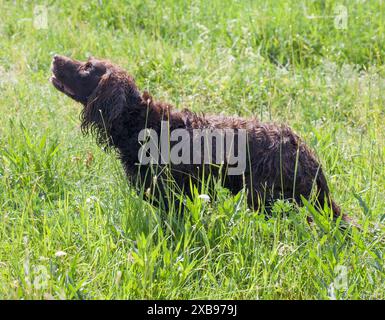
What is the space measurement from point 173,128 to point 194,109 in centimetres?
141

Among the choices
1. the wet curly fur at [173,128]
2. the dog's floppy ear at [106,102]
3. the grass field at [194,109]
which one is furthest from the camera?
the dog's floppy ear at [106,102]

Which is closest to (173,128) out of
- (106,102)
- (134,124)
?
(134,124)

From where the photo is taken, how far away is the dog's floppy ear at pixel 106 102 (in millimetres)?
4777

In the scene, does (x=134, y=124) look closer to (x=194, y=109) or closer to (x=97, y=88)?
(x=97, y=88)

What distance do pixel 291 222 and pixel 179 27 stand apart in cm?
424

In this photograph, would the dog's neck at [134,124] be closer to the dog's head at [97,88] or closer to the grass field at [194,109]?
the dog's head at [97,88]

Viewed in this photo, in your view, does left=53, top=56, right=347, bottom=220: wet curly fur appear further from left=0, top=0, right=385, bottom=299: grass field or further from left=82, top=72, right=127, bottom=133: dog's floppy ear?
left=0, top=0, right=385, bottom=299: grass field

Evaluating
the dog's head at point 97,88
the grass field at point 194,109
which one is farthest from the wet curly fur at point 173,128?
the grass field at point 194,109

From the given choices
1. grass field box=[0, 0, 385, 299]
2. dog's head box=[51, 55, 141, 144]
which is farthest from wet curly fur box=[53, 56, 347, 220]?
grass field box=[0, 0, 385, 299]

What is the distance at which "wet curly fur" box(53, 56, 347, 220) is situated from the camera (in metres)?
4.58

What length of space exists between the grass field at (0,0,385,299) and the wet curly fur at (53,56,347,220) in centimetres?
19

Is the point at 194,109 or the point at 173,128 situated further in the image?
the point at 194,109

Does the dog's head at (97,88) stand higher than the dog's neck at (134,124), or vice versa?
the dog's head at (97,88)

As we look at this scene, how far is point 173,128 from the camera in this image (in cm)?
479
